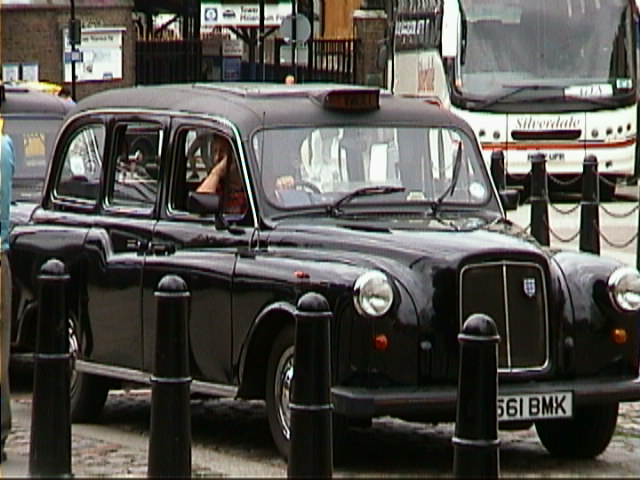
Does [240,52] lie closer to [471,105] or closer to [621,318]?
[471,105]

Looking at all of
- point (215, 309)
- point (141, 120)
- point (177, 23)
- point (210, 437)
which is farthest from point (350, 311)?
point (177, 23)

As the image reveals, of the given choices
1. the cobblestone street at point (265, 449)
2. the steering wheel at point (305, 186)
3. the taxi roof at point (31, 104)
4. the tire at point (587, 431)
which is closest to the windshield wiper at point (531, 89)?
the taxi roof at point (31, 104)

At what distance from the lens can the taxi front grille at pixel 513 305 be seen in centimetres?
977

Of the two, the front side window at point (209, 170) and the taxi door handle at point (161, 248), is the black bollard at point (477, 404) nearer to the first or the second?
the front side window at point (209, 170)

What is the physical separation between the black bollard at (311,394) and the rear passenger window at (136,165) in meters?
3.13

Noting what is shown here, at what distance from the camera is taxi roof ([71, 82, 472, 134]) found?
11.1 meters

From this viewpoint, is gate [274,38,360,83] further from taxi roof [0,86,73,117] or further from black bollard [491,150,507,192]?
taxi roof [0,86,73,117]

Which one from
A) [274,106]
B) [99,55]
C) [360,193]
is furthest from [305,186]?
[99,55]

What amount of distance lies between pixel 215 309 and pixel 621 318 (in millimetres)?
2111

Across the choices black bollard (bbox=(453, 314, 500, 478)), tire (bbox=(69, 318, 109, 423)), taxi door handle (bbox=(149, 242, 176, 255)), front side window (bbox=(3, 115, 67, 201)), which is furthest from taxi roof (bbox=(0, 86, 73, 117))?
black bollard (bbox=(453, 314, 500, 478))

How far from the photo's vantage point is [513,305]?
32.5 ft

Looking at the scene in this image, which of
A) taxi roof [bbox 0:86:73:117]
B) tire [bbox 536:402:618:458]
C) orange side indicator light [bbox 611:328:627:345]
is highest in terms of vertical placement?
taxi roof [bbox 0:86:73:117]

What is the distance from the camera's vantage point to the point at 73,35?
4728 centimetres

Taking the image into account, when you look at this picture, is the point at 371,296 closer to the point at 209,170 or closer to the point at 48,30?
the point at 209,170
